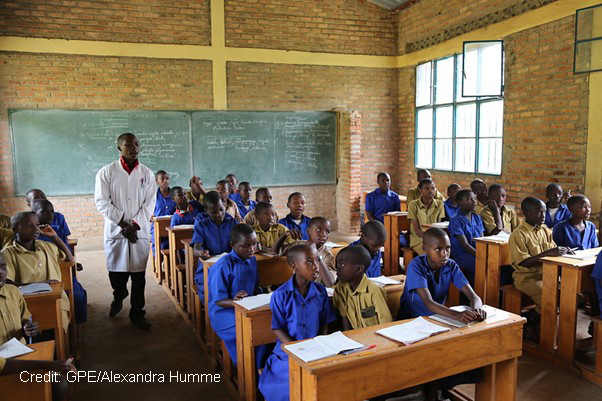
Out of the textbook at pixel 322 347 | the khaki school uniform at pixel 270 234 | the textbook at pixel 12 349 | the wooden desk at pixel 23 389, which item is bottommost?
the wooden desk at pixel 23 389

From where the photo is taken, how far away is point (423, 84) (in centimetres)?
939

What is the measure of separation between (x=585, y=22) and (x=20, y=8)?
7853mm

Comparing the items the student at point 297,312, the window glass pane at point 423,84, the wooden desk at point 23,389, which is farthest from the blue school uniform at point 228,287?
the window glass pane at point 423,84

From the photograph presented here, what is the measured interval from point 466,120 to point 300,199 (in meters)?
4.79

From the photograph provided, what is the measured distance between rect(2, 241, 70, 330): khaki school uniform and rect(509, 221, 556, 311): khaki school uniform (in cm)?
363

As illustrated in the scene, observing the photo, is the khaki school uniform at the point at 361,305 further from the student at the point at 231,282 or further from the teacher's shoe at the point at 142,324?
the teacher's shoe at the point at 142,324

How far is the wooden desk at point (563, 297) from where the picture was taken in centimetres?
373

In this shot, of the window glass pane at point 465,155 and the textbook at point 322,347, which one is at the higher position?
the window glass pane at point 465,155

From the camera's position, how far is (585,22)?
5504 mm

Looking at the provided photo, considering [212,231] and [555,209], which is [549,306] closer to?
[555,209]

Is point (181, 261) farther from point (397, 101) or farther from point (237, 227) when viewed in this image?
point (397, 101)

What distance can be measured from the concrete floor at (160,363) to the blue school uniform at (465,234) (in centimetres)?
120

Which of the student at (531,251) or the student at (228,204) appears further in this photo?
the student at (228,204)

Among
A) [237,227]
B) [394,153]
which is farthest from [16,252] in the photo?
[394,153]
